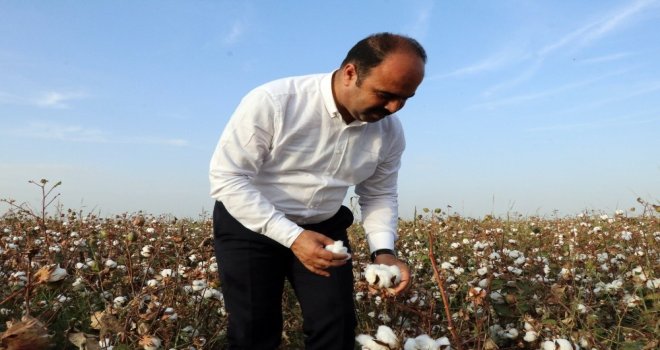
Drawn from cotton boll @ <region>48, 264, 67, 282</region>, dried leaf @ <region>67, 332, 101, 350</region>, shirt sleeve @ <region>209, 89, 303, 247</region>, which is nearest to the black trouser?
shirt sleeve @ <region>209, 89, 303, 247</region>

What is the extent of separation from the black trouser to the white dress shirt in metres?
0.17

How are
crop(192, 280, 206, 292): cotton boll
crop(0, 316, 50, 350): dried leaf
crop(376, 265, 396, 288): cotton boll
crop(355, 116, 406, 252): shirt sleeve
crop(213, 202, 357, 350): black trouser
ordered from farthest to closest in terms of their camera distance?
1. crop(192, 280, 206, 292): cotton boll
2. crop(355, 116, 406, 252): shirt sleeve
3. crop(213, 202, 357, 350): black trouser
4. crop(376, 265, 396, 288): cotton boll
5. crop(0, 316, 50, 350): dried leaf

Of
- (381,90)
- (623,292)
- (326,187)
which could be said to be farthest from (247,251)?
(623,292)

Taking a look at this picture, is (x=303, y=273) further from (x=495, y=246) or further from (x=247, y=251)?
(x=495, y=246)

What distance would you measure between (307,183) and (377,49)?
64 centimetres

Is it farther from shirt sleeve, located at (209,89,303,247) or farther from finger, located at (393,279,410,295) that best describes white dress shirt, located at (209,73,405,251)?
finger, located at (393,279,410,295)

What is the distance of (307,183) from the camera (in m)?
2.37

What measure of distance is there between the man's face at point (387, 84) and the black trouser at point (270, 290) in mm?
643

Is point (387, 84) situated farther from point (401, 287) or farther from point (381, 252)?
point (381, 252)

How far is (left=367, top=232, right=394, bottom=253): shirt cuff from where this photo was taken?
2520 mm

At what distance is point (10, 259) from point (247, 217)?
9.94 feet

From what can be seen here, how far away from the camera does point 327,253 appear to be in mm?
1950

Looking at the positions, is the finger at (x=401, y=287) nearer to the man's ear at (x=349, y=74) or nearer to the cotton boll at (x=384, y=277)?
the cotton boll at (x=384, y=277)

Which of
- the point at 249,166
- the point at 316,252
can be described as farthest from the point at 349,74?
the point at 316,252
